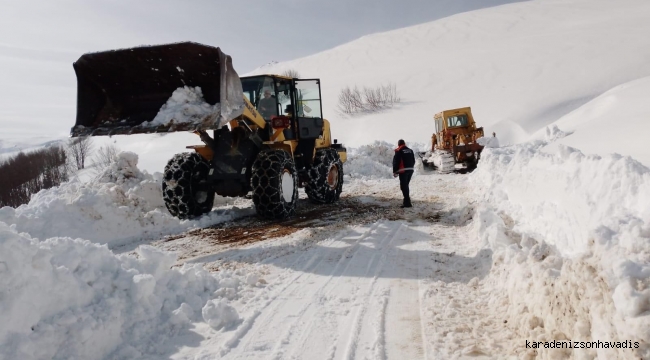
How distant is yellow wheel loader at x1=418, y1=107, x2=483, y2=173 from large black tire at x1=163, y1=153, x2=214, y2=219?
1120cm

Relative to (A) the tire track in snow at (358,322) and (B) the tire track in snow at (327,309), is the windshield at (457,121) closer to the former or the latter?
(B) the tire track in snow at (327,309)

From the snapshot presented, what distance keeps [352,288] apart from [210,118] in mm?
3028

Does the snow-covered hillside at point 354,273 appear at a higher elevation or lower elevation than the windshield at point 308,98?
lower

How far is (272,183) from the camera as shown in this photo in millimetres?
6746

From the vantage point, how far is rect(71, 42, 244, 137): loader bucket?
582 cm

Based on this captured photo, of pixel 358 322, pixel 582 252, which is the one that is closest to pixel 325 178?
pixel 358 322

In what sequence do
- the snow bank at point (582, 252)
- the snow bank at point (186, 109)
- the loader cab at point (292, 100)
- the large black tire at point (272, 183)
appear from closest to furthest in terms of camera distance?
the snow bank at point (582, 252), the snow bank at point (186, 109), the large black tire at point (272, 183), the loader cab at point (292, 100)

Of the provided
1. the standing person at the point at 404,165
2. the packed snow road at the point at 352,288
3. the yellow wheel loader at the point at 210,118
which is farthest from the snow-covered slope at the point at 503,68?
the packed snow road at the point at 352,288

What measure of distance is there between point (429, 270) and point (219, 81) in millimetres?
3749

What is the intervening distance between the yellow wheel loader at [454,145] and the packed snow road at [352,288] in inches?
379

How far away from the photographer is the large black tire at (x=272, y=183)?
22.2 ft

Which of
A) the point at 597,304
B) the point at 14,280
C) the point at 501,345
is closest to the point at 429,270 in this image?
the point at 501,345

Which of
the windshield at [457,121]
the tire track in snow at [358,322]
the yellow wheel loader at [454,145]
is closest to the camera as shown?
the tire track in snow at [358,322]

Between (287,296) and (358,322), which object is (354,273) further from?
(358,322)
